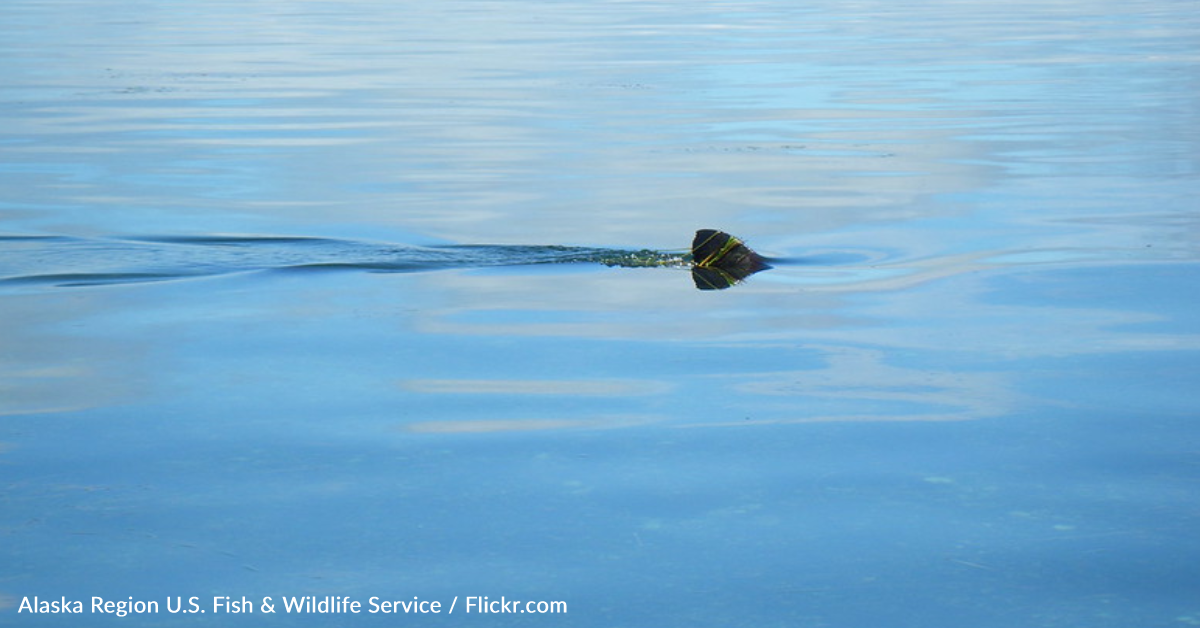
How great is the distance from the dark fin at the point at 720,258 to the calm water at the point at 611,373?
8.6 inches

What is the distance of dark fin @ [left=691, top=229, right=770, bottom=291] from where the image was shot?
1138 cm

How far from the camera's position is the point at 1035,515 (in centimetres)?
632

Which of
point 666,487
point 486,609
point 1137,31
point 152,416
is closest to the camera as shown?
point 486,609

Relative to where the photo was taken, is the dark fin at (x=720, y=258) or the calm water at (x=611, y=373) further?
the dark fin at (x=720, y=258)

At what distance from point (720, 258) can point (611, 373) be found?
3.14m

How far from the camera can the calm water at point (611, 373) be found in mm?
5801

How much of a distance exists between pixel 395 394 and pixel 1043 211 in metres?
7.46

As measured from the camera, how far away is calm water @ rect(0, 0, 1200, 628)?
580 cm

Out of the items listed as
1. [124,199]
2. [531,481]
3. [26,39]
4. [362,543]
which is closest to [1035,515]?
[531,481]

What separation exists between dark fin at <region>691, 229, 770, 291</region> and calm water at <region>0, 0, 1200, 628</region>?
219 millimetres

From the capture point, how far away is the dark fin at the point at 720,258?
11.4 metres

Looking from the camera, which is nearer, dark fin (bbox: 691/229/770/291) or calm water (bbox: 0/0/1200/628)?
calm water (bbox: 0/0/1200/628)

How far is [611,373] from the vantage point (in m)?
8.52

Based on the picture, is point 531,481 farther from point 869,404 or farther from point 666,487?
point 869,404
